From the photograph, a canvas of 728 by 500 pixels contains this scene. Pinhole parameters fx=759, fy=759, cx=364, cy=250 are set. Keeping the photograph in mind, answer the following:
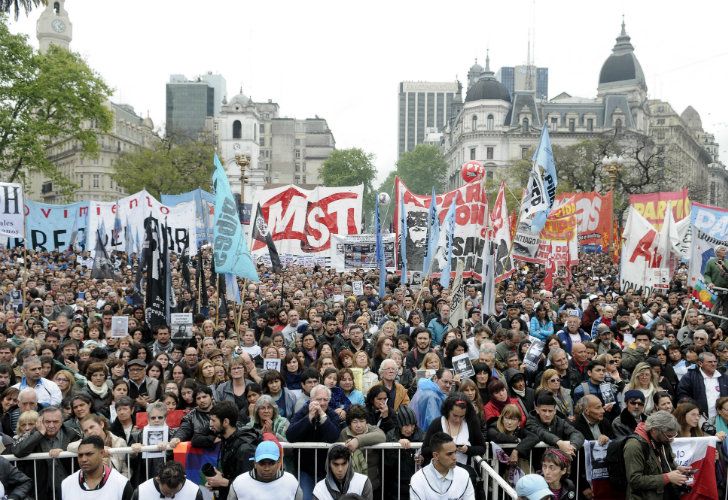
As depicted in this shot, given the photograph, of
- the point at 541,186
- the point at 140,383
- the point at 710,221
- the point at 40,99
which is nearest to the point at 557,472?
the point at 140,383

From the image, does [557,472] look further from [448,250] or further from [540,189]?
[540,189]

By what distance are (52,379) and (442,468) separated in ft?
15.2

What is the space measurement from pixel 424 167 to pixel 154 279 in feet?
366

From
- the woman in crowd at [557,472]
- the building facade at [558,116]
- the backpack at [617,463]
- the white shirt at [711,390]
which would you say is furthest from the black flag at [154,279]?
the building facade at [558,116]

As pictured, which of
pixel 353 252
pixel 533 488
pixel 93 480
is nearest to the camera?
pixel 533 488

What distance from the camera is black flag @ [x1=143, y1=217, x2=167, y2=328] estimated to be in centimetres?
1091

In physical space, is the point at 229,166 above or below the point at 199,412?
above

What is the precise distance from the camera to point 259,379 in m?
7.57

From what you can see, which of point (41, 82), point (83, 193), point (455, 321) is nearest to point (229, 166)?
point (83, 193)

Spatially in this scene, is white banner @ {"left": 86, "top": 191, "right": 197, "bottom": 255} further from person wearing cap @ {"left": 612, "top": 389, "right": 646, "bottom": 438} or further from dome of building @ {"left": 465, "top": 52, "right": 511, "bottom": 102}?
dome of building @ {"left": 465, "top": 52, "right": 511, "bottom": 102}

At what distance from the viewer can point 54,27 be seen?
8294 centimetres

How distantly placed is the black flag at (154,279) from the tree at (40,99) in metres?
27.3

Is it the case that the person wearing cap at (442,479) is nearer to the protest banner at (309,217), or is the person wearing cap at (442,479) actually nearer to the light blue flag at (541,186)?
the light blue flag at (541,186)

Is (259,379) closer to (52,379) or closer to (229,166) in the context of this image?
(52,379)
